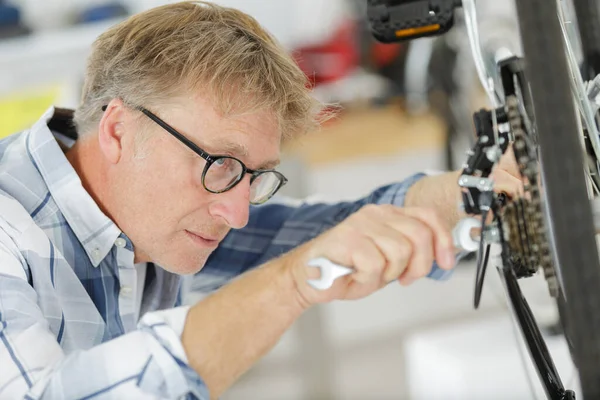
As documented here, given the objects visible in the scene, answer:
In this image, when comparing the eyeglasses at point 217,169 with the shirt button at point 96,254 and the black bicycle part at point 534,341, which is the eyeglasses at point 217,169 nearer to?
the shirt button at point 96,254

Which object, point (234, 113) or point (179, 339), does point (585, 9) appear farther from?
point (179, 339)

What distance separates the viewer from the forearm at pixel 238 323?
72cm

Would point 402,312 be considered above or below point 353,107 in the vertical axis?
below

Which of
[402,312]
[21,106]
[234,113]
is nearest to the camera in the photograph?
[234,113]

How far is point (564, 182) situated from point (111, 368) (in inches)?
16.4

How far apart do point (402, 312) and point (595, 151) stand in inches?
79.9

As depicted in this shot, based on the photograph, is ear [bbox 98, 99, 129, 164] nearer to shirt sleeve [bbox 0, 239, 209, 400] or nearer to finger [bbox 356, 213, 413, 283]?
shirt sleeve [bbox 0, 239, 209, 400]

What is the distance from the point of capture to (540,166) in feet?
1.92

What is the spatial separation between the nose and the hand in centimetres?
26

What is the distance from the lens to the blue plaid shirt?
2.32 ft

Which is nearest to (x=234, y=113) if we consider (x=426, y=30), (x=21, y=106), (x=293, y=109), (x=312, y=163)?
(x=293, y=109)

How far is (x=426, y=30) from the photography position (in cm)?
86

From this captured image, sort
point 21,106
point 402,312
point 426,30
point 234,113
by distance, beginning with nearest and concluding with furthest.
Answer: point 426,30, point 234,113, point 21,106, point 402,312

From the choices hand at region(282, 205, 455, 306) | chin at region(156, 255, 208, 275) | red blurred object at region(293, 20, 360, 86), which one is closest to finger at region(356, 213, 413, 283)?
hand at region(282, 205, 455, 306)
